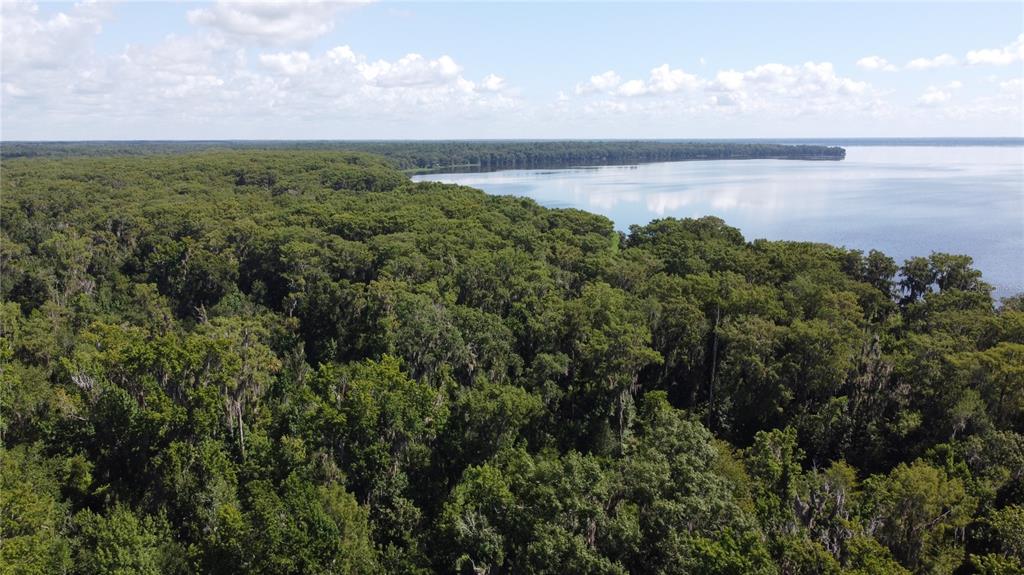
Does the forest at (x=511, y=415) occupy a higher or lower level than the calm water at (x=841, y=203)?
lower

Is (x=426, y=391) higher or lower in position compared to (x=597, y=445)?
higher

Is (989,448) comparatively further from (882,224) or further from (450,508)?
(882,224)

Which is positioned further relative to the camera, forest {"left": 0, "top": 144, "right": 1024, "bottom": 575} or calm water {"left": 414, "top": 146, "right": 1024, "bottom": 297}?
calm water {"left": 414, "top": 146, "right": 1024, "bottom": 297}

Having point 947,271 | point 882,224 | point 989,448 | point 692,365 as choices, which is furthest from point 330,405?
point 882,224

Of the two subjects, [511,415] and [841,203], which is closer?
[511,415]

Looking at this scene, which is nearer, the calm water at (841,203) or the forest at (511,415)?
the forest at (511,415)
